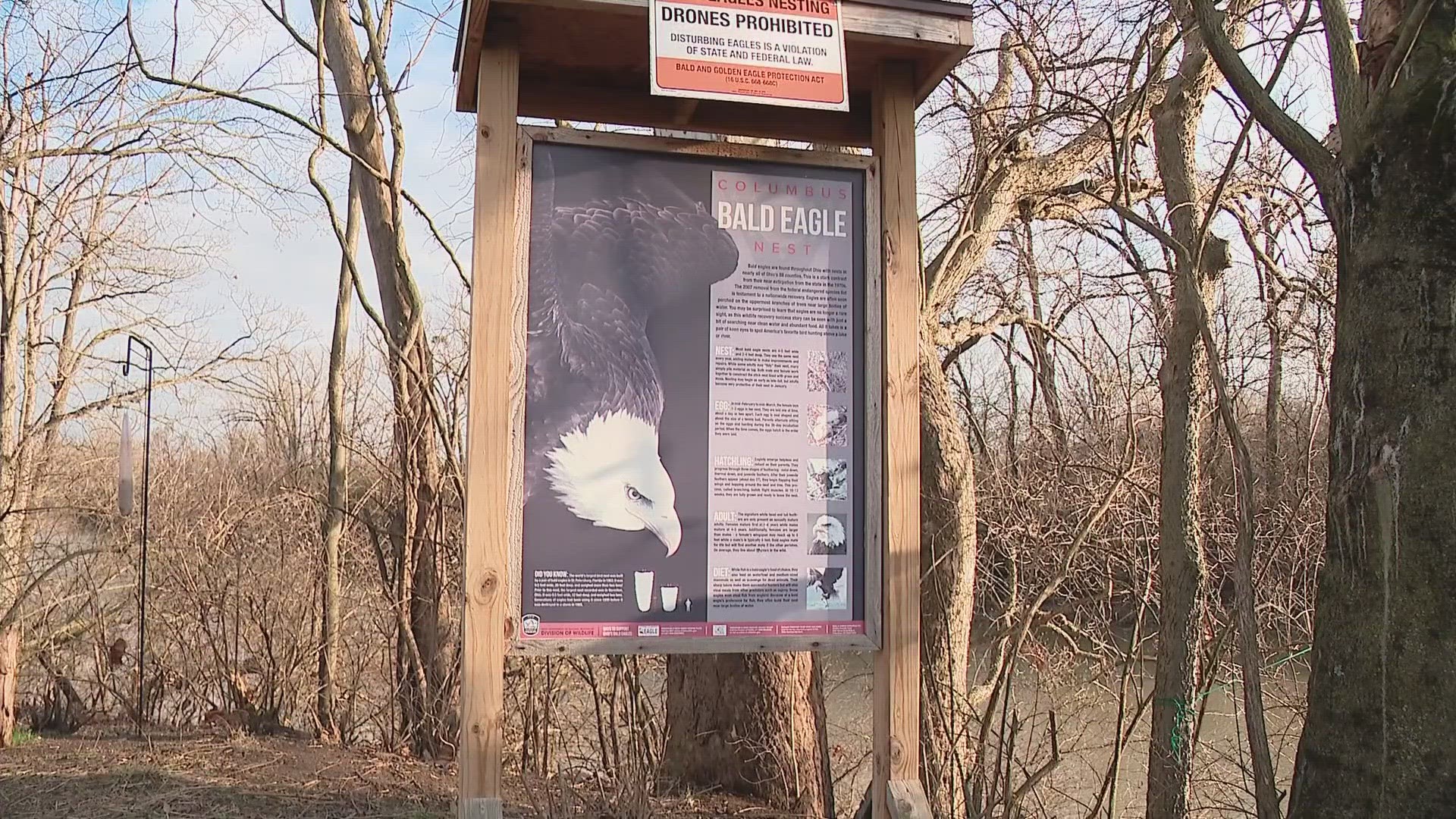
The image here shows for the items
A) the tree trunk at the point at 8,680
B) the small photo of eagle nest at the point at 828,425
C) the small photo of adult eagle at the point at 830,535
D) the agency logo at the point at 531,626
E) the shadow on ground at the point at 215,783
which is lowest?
the shadow on ground at the point at 215,783

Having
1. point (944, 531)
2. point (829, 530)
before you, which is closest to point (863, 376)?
point (829, 530)

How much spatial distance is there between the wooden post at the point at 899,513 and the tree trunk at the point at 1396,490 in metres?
1.03

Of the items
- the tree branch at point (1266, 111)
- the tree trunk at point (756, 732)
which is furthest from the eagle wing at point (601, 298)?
the tree trunk at point (756, 732)

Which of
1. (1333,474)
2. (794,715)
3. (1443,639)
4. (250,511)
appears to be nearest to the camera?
(1443,639)

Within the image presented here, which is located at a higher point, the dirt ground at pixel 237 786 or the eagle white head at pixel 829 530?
the eagle white head at pixel 829 530

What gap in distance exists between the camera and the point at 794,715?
197 inches

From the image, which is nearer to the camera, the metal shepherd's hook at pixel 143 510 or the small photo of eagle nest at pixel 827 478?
the small photo of eagle nest at pixel 827 478

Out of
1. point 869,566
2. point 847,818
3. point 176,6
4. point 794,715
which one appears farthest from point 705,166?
point 176,6

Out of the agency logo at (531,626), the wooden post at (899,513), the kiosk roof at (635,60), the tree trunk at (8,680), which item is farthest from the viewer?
the tree trunk at (8,680)

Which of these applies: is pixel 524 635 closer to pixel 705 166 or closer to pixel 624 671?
pixel 705 166

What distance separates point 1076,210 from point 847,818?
4.33 metres

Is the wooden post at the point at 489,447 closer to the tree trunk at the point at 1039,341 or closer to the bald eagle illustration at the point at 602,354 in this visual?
the bald eagle illustration at the point at 602,354

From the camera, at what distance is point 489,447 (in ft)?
8.91

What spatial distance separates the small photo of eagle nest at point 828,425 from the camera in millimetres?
2973
